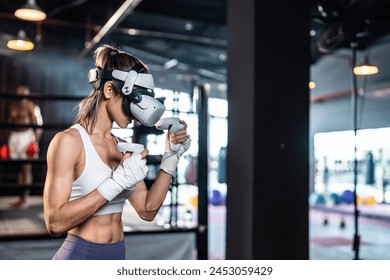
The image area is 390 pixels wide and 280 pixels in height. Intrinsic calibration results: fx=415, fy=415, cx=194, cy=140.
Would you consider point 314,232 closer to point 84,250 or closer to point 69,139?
point 84,250

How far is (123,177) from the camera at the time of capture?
32.8 inches

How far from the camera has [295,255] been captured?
2.24 meters

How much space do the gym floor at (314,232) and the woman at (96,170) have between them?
116 cm

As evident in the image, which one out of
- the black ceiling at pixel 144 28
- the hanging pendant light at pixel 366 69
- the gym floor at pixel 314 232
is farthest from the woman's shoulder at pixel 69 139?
the black ceiling at pixel 144 28

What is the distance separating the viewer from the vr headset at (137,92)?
0.83 meters

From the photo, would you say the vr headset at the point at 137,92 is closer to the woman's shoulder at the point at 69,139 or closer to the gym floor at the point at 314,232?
the woman's shoulder at the point at 69,139

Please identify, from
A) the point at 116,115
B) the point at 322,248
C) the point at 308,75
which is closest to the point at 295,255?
the point at 308,75

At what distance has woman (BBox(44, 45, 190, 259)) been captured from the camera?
0.83 metres

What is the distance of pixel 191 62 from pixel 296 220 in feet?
21.1

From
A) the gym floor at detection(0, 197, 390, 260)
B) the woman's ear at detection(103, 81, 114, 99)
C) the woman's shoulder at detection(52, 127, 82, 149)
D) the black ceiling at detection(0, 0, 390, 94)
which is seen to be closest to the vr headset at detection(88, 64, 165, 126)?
the woman's ear at detection(103, 81, 114, 99)

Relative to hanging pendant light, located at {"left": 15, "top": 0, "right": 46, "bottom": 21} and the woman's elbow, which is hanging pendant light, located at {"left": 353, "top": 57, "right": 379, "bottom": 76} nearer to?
the woman's elbow

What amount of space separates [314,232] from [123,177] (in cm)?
562

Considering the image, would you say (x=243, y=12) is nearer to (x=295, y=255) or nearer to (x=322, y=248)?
(x=295, y=255)

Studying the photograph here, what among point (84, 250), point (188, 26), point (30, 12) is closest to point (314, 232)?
point (188, 26)
